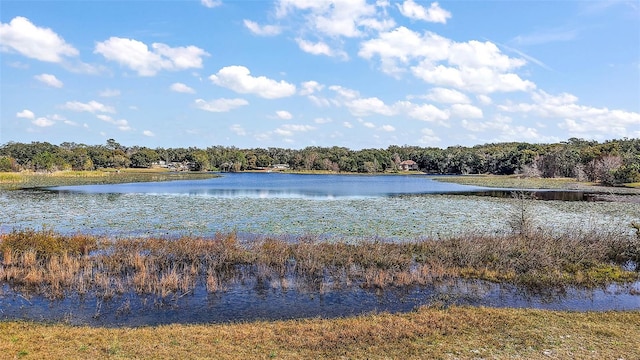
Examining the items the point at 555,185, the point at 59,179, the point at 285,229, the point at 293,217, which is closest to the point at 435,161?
the point at 555,185

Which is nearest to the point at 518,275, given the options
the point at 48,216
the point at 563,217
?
the point at 563,217

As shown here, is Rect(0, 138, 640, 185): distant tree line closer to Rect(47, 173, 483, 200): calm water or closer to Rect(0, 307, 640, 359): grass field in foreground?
Rect(47, 173, 483, 200): calm water

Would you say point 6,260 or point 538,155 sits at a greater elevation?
point 538,155

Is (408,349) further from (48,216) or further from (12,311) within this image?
(48,216)

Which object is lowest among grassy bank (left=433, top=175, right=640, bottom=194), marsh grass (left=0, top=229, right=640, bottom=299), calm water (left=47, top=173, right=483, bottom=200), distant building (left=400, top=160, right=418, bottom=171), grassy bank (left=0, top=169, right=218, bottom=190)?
marsh grass (left=0, top=229, right=640, bottom=299)

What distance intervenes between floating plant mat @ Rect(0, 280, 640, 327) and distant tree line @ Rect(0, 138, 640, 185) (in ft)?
278

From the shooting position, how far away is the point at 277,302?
14.2 metres

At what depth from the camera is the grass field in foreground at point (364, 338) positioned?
908 cm

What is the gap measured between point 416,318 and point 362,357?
3.31 meters

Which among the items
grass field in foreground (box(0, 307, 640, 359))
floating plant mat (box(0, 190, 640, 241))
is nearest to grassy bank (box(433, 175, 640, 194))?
floating plant mat (box(0, 190, 640, 241))

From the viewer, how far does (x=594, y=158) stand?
10194 cm

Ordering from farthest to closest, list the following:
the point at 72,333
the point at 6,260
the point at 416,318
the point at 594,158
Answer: the point at 594,158 < the point at 6,260 < the point at 416,318 < the point at 72,333

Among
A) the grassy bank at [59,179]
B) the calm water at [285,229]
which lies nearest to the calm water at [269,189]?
the grassy bank at [59,179]

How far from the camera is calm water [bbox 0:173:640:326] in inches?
518
